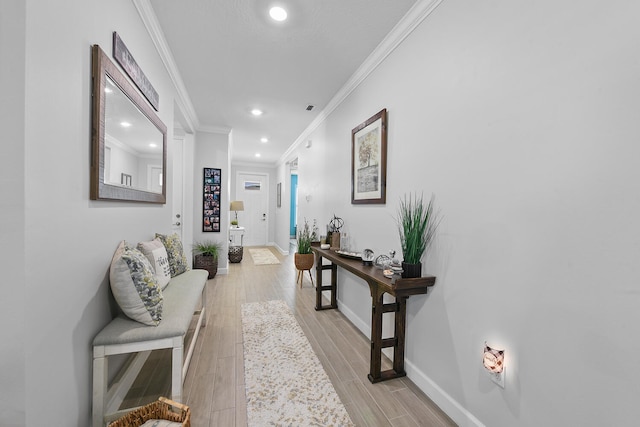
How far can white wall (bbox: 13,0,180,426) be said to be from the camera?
89cm

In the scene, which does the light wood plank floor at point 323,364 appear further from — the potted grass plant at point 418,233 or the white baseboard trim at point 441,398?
the potted grass plant at point 418,233

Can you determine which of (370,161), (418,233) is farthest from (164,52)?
(418,233)

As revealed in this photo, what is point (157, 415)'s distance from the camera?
4.17 feet

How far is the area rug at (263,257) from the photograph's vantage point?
5.83 m

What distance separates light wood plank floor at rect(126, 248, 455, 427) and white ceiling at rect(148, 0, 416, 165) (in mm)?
2644

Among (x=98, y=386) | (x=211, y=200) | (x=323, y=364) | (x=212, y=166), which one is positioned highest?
(x=212, y=166)

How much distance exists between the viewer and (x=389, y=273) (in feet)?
6.30

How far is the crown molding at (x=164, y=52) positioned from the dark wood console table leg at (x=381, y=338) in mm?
2555

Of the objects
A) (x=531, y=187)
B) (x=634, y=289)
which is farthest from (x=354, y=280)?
(x=634, y=289)

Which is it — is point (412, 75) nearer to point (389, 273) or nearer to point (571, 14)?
point (571, 14)

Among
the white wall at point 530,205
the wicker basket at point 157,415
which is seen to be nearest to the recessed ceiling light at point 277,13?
the white wall at point 530,205

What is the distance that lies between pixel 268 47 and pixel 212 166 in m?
2.92

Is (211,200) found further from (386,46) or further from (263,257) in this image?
(386,46)

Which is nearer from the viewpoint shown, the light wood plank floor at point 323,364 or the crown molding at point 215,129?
the light wood plank floor at point 323,364
